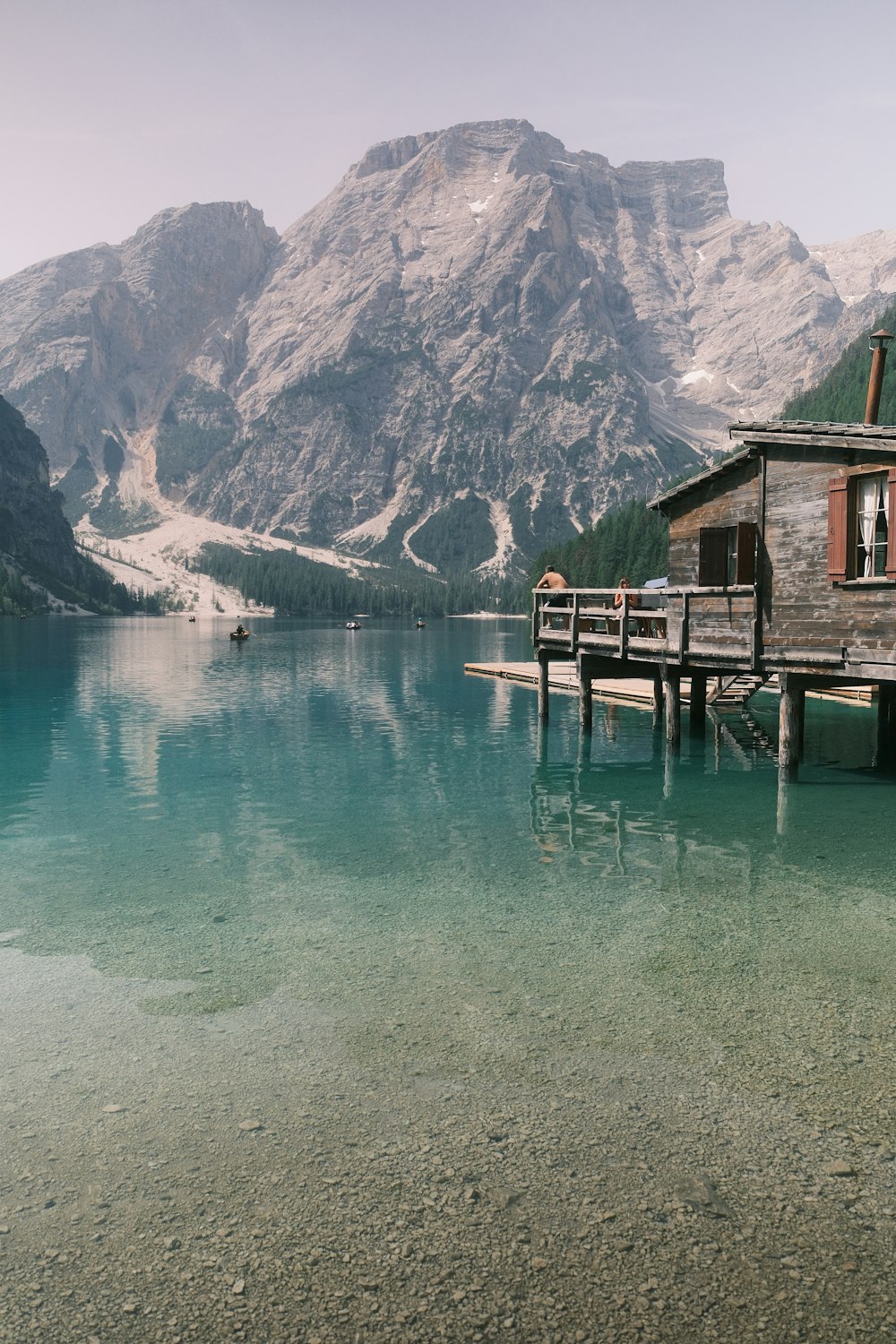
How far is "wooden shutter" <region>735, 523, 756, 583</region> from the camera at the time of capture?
26.4 metres

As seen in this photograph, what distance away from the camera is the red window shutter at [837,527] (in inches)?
914

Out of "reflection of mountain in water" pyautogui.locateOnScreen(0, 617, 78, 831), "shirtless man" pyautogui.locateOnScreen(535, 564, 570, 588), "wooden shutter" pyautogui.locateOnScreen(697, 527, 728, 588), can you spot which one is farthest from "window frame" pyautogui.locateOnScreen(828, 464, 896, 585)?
"reflection of mountain in water" pyautogui.locateOnScreen(0, 617, 78, 831)

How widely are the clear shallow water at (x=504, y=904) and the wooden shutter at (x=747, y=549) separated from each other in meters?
6.15

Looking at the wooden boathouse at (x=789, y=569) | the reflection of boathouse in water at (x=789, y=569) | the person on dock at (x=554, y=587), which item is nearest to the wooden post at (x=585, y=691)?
the person on dock at (x=554, y=587)

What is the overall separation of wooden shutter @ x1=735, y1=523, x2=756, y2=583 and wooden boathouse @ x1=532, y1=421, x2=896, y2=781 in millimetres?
Result: 34

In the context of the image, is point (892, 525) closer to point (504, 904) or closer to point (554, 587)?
point (504, 904)

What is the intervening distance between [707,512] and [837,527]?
6410 mm

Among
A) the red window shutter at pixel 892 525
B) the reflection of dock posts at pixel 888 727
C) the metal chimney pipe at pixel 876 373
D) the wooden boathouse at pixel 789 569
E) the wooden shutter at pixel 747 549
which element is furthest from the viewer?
the reflection of dock posts at pixel 888 727

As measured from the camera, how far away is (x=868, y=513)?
23.0 meters

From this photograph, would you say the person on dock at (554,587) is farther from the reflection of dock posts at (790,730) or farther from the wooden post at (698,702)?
the reflection of dock posts at (790,730)

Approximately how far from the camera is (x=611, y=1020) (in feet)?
35.9

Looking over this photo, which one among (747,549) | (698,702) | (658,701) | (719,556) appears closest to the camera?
(747,549)

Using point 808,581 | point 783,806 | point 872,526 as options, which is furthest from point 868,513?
point 783,806

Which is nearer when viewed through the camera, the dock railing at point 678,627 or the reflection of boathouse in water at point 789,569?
the reflection of boathouse in water at point 789,569
